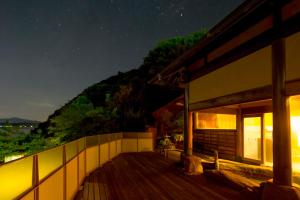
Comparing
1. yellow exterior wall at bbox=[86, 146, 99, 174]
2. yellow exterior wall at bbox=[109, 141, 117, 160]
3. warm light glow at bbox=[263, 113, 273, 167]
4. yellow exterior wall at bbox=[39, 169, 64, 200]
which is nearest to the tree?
yellow exterior wall at bbox=[109, 141, 117, 160]

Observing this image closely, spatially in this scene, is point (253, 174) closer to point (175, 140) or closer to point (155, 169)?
point (155, 169)

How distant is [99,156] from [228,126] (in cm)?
734

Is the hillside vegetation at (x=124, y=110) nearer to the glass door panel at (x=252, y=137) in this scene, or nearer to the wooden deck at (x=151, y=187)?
the glass door panel at (x=252, y=137)

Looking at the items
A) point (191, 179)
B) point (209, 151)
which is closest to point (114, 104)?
point (209, 151)

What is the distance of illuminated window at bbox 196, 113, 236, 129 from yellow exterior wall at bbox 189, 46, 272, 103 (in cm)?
587

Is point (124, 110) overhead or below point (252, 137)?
overhead

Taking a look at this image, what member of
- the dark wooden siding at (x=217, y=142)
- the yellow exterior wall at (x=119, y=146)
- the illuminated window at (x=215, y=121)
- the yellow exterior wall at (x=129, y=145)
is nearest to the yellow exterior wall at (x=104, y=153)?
the yellow exterior wall at (x=119, y=146)

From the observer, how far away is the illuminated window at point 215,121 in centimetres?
1501

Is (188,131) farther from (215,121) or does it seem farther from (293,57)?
(293,57)

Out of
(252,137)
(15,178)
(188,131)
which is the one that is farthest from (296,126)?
(15,178)

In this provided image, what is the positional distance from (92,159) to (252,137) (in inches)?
270

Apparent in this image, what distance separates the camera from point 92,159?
435 inches

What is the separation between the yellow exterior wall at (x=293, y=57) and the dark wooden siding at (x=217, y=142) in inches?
317

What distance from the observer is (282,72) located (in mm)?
5043
